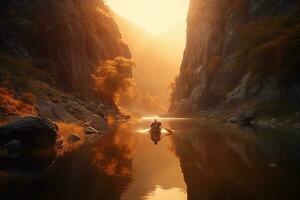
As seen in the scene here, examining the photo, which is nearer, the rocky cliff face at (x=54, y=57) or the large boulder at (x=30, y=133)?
the large boulder at (x=30, y=133)

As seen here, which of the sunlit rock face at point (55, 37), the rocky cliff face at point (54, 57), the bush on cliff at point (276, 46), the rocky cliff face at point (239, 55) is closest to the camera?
the rocky cliff face at point (54, 57)

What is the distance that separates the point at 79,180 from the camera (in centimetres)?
1911

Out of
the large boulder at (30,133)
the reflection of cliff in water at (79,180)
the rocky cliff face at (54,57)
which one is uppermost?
the rocky cliff face at (54,57)

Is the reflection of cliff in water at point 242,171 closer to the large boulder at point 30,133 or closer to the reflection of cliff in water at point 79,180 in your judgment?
the reflection of cliff in water at point 79,180

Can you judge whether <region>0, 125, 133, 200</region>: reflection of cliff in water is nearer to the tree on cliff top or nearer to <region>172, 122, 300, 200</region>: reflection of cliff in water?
<region>172, 122, 300, 200</region>: reflection of cliff in water

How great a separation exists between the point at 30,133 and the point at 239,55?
217 feet

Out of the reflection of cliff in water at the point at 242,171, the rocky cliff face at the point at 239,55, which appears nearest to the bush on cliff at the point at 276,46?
the rocky cliff face at the point at 239,55

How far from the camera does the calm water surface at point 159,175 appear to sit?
53.2 feet

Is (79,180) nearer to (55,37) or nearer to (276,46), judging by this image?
(276,46)

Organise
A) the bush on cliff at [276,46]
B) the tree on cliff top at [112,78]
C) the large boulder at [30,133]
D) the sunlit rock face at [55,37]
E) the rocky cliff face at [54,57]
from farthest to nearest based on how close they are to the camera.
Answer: the tree on cliff top at [112,78], the sunlit rock face at [55,37], the bush on cliff at [276,46], the rocky cliff face at [54,57], the large boulder at [30,133]

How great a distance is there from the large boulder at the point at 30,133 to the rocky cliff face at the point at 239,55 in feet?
152

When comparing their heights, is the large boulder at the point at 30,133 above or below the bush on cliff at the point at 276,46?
below

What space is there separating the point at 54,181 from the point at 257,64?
61.8 metres

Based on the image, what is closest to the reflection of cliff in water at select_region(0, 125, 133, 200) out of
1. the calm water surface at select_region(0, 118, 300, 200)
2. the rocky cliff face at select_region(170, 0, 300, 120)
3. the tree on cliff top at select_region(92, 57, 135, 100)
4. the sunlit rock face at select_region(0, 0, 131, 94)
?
the calm water surface at select_region(0, 118, 300, 200)
